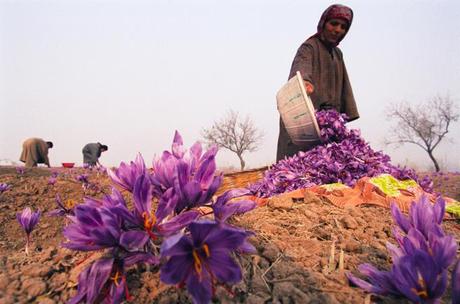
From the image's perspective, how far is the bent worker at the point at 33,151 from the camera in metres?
15.2

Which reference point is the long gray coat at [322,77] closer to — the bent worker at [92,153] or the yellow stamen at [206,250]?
the yellow stamen at [206,250]

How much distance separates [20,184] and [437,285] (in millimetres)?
8536

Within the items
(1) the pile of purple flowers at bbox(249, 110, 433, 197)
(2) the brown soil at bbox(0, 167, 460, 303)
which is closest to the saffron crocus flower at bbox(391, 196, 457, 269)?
(2) the brown soil at bbox(0, 167, 460, 303)

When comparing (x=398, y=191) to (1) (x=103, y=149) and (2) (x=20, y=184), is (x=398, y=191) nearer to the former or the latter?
(2) (x=20, y=184)

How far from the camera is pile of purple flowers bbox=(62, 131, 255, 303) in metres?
0.64

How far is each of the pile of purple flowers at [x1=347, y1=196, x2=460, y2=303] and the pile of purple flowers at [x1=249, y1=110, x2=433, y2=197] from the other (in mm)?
2467

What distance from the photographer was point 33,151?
1534 centimetres

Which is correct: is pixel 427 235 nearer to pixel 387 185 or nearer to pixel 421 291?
pixel 421 291

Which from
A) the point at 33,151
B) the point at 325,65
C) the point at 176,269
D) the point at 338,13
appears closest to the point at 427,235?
the point at 176,269

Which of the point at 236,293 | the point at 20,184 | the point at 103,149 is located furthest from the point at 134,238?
the point at 103,149

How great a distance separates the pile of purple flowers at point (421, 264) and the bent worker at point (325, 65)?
12.8 ft

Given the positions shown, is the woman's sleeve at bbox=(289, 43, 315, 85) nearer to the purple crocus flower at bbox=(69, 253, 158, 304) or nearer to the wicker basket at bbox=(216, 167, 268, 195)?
the wicker basket at bbox=(216, 167, 268, 195)

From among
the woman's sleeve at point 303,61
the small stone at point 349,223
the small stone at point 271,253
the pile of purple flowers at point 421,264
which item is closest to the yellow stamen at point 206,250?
the pile of purple flowers at point 421,264

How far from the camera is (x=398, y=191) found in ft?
9.45
